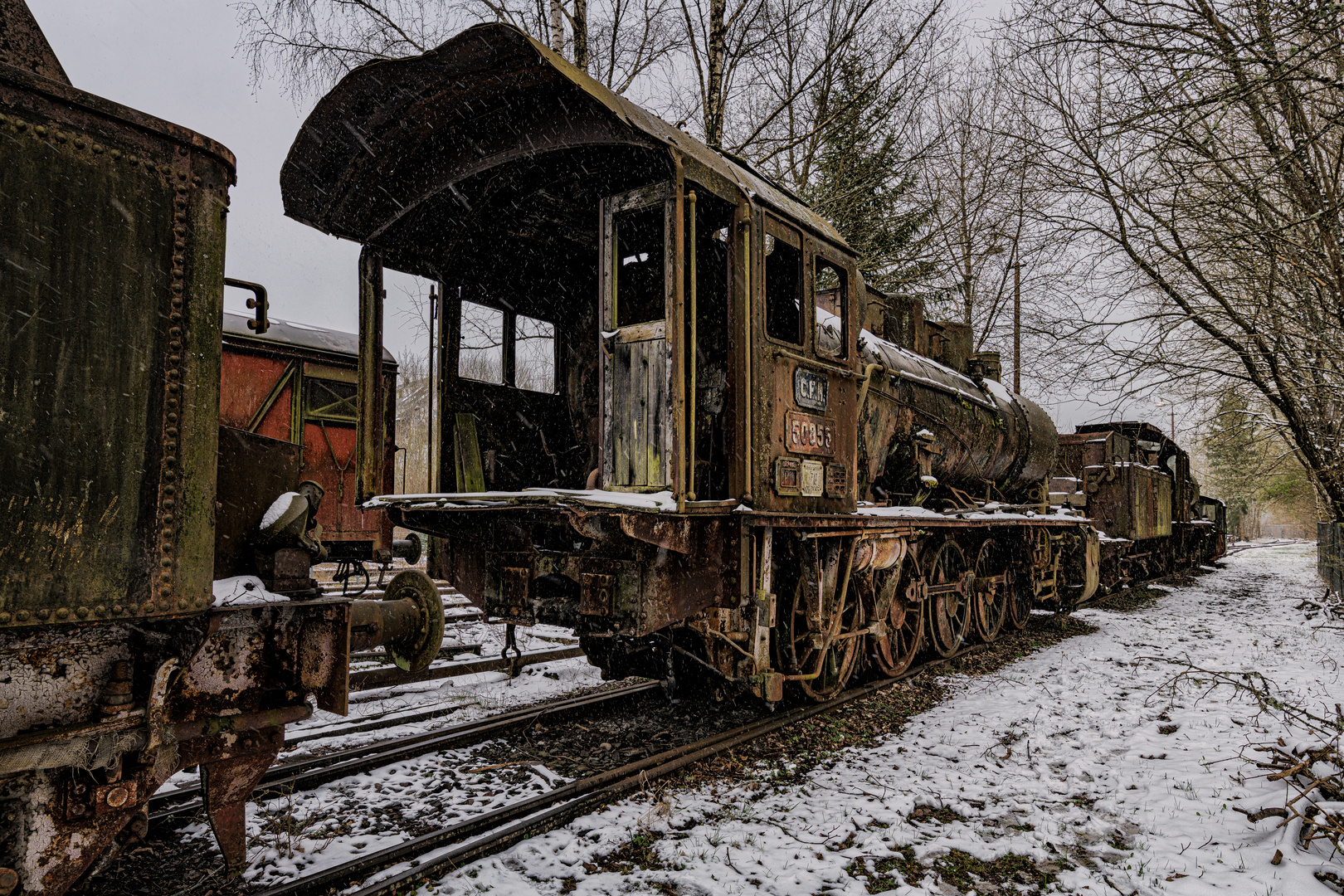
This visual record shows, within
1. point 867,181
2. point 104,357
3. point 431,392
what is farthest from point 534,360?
point 867,181

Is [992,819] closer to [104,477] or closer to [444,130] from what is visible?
[104,477]

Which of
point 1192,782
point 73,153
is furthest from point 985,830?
point 73,153

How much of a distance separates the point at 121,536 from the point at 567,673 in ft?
16.4

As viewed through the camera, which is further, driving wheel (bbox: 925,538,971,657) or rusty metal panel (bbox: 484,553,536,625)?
driving wheel (bbox: 925,538,971,657)

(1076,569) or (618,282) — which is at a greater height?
(618,282)

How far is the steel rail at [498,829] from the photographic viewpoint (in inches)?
118

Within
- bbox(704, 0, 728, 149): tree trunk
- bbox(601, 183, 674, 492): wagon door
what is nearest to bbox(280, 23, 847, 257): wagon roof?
bbox(601, 183, 674, 492): wagon door

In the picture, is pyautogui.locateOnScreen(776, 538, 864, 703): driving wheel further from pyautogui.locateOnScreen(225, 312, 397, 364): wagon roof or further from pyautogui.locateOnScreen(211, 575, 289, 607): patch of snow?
pyautogui.locateOnScreen(225, 312, 397, 364): wagon roof

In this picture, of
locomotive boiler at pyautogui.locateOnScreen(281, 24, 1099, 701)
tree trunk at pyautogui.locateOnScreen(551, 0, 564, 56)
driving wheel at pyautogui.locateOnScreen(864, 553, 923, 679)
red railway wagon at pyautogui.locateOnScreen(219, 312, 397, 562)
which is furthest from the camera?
tree trunk at pyautogui.locateOnScreen(551, 0, 564, 56)

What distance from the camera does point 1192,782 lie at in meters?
4.17

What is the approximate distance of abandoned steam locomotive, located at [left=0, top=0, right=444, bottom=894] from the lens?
201cm

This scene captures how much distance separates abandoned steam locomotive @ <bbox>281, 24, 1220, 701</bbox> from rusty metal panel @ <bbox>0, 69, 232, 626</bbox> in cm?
175

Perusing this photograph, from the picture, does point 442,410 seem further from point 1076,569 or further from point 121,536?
point 1076,569

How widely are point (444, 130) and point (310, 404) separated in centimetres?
733
